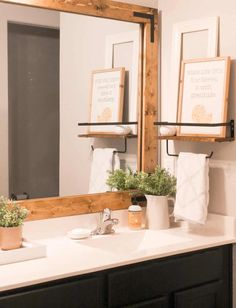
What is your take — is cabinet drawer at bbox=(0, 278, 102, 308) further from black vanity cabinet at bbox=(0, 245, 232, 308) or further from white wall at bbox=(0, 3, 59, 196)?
white wall at bbox=(0, 3, 59, 196)

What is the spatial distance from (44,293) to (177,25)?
1.55m

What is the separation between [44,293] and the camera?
182cm

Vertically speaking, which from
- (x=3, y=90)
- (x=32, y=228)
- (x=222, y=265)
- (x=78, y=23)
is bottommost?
(x=222, y=265)

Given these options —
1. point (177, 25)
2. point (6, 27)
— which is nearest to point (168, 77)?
point (177, 25)

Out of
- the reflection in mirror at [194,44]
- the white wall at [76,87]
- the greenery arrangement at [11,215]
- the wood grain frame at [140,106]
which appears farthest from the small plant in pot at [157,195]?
the greenery arrangement at [11,215]

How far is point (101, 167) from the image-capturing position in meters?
2.64

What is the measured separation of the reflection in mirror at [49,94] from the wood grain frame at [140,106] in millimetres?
41

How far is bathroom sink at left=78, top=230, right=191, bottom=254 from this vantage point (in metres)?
2.36

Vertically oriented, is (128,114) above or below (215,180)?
→ above

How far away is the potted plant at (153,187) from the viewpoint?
2598mm

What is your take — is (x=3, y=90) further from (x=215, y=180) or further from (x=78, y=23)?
(x=215, y=180)

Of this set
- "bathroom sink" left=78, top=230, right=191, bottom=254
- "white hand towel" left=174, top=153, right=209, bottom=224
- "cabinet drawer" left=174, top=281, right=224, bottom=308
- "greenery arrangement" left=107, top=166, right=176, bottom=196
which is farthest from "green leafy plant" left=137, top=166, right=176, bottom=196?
"cabinet drawer" left=174, top=281, right=224, bottom=308

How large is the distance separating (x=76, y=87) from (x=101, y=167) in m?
0.43

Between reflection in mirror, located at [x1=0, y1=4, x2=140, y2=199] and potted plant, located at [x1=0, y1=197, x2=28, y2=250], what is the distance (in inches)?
9.8
